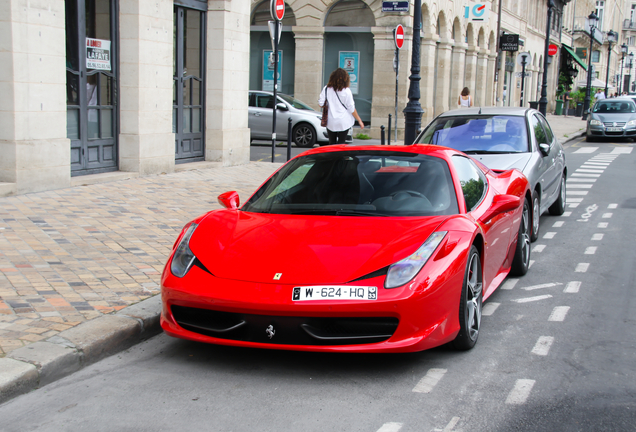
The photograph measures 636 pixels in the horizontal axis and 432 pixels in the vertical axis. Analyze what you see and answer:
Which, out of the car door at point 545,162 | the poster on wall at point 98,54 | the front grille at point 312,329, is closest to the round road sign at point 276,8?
the poster on wall at point 98,54

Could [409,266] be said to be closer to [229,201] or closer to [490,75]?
[229,201]

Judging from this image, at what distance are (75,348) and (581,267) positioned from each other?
4.96 meters

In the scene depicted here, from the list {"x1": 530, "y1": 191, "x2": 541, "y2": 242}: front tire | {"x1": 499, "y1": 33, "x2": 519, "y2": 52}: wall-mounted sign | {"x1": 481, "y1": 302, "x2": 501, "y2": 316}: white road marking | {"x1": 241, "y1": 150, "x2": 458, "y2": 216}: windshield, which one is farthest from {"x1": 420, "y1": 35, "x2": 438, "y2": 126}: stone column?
{"x1": 241, "y1": 150, "x2": 458, "y2": 216}: windshield

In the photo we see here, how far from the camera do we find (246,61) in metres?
16.2

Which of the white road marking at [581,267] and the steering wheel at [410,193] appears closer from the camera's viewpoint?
the steering wheel at [410,193]

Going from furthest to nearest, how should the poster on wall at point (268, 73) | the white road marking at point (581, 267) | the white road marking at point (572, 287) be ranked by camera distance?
the poster on wall at point (268, 73)
the white road marking at point (581, 267)
the white road marking at point (572, 287)

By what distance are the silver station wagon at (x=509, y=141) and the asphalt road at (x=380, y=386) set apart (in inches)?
124

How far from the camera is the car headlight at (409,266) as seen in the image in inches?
169

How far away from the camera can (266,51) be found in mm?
28547

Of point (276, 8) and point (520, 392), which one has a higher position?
point (276, 8)

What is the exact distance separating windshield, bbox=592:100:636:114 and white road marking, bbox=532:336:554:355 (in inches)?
1074

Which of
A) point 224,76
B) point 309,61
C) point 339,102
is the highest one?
point 309,61

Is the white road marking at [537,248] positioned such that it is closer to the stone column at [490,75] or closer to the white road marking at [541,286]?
the white road marking at [541,286]

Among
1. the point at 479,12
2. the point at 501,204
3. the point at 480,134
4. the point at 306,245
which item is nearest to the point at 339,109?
the point at 480,134
